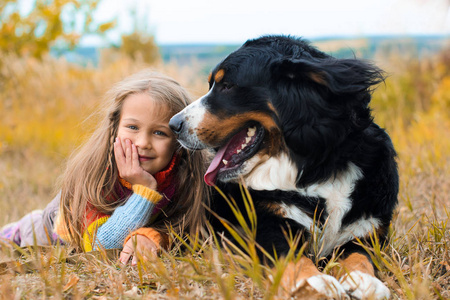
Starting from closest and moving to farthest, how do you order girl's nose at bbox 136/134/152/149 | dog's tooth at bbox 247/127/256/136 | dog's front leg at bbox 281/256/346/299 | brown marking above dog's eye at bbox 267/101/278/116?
dog's front leg at bbox 281/256/346/299 < brown marking above dog's eye at bbox 267/101/278/116 < dog's tooth at bbox 247/127/256/136 < girl's nose at bbox 136/134/152/149

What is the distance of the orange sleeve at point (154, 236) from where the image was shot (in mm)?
2500

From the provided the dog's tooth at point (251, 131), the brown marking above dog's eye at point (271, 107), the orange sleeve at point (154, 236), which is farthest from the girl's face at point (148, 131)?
the brown marking above dog's eye at point (271, 107)

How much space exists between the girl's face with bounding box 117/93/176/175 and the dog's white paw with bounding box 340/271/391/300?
4.40ft

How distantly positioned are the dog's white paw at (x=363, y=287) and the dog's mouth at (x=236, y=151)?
0.82m

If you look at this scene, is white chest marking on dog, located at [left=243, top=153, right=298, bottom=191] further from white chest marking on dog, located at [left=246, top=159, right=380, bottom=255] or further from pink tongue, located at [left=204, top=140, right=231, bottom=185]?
pink tongue, located at [left=204, top=140, right=231, bottom=185]

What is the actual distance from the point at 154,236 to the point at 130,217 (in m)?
0.18

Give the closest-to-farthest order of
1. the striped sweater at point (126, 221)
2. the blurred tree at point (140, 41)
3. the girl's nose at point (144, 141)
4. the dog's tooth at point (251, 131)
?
the dog's tooth at point (251, 131), the striped sweater at point (126, 221), the girl's nose at point (144, 141), the blurred tree at point (140, 41)

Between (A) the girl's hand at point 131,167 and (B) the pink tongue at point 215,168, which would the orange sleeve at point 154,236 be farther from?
(B) the pink tongue at point 215,168

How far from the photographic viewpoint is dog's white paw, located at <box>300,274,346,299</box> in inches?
68.0

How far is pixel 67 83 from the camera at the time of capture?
29.6 ft

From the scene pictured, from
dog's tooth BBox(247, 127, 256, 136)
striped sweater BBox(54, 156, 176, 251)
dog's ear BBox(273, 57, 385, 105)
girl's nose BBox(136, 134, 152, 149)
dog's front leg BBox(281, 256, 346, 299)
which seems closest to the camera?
dog's front leg BBox(281, 256, 346, 299)

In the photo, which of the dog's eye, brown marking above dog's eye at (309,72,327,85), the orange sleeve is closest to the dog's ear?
brown marking above dog's eye at (309,72,327,85)

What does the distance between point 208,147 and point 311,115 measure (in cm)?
59

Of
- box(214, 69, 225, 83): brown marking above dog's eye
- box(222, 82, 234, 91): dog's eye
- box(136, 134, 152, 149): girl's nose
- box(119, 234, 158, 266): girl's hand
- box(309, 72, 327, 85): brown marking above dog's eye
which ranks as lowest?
box(119, 234, 158, 266): girl's hand
